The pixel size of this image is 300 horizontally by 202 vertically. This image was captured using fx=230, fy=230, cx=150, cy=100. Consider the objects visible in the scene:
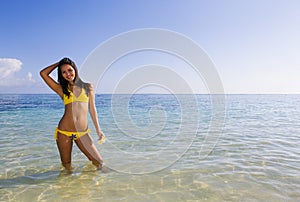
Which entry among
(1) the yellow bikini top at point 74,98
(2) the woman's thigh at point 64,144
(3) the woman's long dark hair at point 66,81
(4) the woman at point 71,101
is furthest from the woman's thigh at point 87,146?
(3) the woman's long dark hair at point 66,81

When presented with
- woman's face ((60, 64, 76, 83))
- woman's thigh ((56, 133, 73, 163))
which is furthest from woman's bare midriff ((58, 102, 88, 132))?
woman's face ((60, 64, 76, 83))

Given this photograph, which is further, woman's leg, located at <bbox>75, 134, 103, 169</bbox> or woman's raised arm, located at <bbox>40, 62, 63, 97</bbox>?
woman's leg, located at <bbox>75, 134, 103, 169</bbox>

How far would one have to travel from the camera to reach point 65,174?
493cm

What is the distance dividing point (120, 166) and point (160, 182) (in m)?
1.46

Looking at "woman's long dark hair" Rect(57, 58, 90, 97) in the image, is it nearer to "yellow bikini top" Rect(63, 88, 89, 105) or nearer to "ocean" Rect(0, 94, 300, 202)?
"yellow bikini top" Rect(63, 88, 89, 105)

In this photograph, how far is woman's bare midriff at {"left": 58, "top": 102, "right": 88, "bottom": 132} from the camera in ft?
15.3

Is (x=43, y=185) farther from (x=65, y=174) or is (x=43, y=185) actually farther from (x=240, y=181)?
(x=240, y=181)

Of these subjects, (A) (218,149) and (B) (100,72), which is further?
(A) (218,149)

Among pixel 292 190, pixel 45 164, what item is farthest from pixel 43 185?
pixel 292 190

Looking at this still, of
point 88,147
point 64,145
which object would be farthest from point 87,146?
point 64,145

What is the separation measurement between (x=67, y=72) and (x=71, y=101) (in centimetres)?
59

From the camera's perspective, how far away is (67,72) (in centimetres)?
449

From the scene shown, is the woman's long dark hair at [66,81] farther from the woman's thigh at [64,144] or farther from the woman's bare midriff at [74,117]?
the woman's thigh at [64,144]

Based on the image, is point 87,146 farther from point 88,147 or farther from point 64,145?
point 64,145
